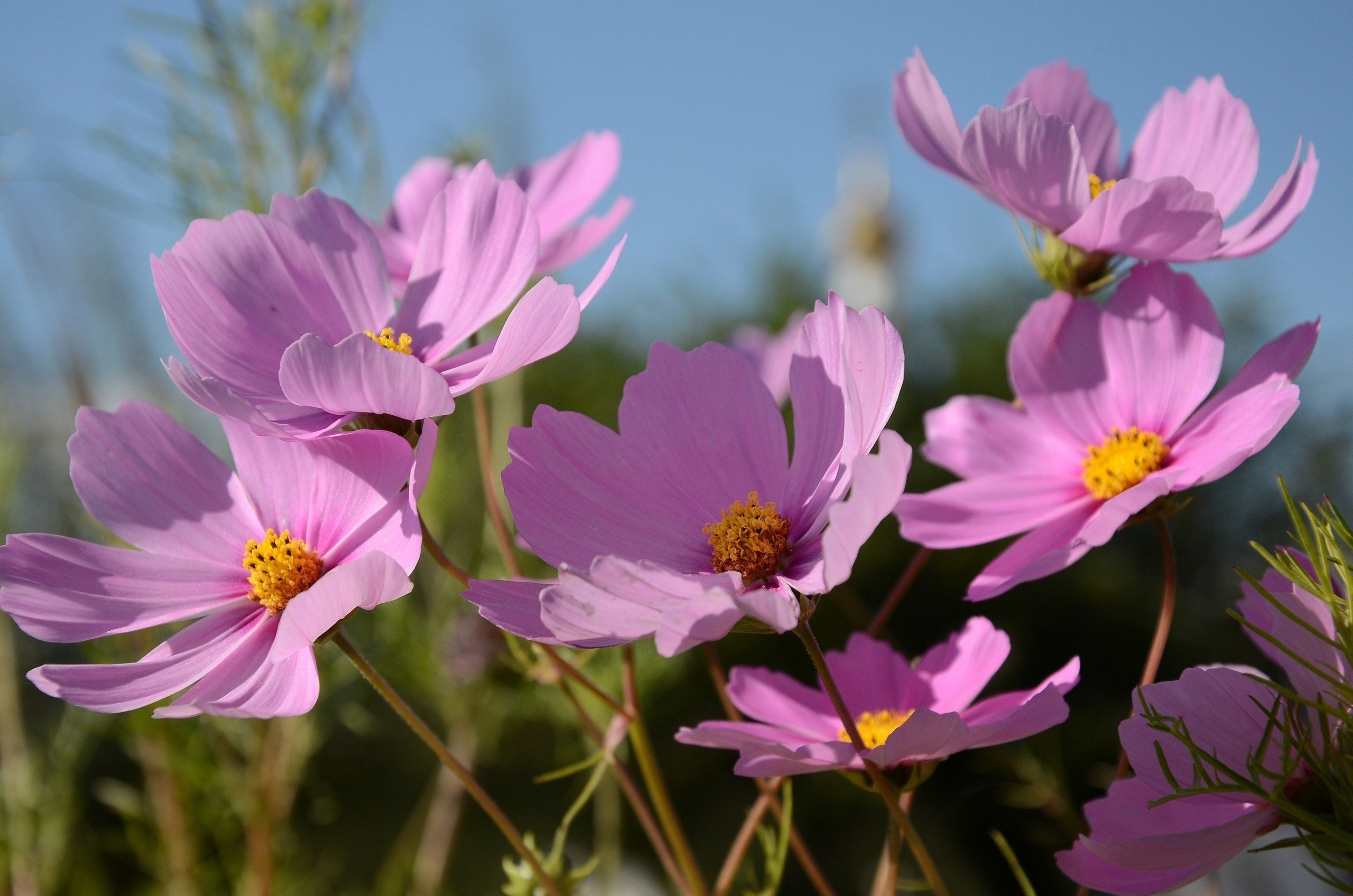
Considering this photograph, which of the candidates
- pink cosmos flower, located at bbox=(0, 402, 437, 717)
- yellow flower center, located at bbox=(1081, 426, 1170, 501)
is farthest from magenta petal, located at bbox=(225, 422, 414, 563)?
yellow flower center, located at bbox=(1081, 426, 1170, 501)

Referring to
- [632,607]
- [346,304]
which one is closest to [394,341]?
[346,304]

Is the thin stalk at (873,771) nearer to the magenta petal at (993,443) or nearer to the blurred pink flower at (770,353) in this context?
the magenta petal at (993,443)

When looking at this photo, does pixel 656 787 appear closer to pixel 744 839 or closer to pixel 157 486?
pixel 744 839

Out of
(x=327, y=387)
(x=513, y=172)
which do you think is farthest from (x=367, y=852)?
(x=327, y=387)

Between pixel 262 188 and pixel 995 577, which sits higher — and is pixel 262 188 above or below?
above

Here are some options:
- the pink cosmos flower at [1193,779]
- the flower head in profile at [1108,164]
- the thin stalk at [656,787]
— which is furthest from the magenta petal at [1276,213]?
the thin stalk at [656,787]

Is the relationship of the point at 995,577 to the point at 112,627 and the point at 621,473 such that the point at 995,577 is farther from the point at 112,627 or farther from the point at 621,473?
the point at 112,627
